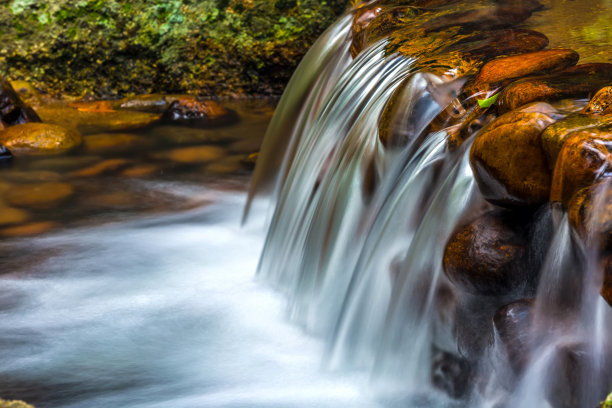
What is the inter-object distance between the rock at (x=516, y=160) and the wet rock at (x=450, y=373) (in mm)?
577

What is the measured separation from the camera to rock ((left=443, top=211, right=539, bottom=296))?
7.46 ft

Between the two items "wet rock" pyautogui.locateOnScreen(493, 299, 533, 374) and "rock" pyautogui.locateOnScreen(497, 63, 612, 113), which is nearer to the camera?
"wet rock" pyautogui.locateOnScreen(493, 299, 533, 374)

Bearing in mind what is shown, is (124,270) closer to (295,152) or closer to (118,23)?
(295,152)

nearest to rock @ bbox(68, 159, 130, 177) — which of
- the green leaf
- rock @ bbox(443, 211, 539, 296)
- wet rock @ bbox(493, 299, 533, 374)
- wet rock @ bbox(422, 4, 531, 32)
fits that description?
wet rock @ bbox(422, 4, 531, 32)

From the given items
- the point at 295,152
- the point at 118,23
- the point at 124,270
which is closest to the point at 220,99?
the point at 118,23

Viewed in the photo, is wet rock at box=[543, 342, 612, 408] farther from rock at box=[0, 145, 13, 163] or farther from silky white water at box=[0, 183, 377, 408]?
rock at box=[0, 145, 13, 163]

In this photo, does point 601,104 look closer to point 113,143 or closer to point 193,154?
point 193,154

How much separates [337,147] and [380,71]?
448mm

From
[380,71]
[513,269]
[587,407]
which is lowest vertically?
[587,407]

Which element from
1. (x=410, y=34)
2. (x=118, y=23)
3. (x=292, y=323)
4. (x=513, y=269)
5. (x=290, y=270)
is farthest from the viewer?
(x=118, y=23)

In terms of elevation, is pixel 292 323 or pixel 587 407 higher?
pixel 587 407

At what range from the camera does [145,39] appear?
7.79 meters

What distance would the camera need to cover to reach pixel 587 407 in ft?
6.49

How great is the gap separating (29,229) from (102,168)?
1.33 metres
